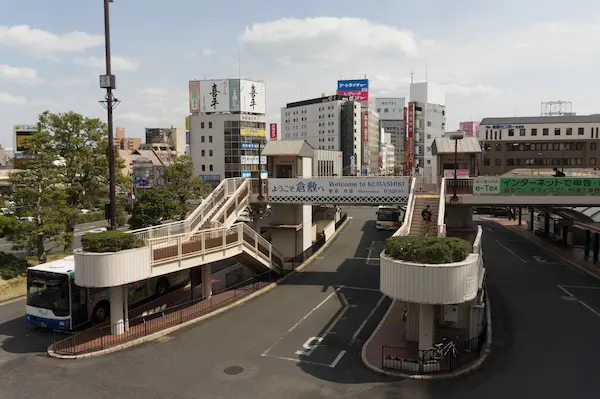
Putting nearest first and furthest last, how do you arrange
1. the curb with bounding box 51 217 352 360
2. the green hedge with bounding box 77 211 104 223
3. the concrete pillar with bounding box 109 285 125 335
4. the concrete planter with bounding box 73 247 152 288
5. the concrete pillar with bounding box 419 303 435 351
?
the concrete pillar with bounding box 419 303 435 351
the curb with bounding box 51 217 352 360
the concrete planter with bounding box 73 247 152 288
the concrete pillar with bounding box 109 285 125 335
the green hedge with bounding box 77 211 104 223

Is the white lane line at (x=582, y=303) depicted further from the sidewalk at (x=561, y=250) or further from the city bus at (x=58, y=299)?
the city bus at (x=58, y=299)

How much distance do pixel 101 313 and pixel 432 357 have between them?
15.1m

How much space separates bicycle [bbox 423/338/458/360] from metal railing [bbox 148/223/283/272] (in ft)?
38.8

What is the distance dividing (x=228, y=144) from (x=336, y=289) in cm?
7334

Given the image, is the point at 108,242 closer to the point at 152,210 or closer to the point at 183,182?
the point at 152,210

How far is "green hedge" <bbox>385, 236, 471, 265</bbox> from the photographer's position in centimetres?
1600

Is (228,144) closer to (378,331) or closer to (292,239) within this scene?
(292,239)

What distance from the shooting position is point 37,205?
97.4ft

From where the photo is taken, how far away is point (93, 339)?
64.9 feet

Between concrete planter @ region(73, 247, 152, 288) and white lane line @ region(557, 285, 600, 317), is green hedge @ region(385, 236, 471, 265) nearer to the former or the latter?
concrete planter @ region(73, 247, 152, 288)

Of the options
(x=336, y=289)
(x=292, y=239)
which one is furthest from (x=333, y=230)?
(x=336, y=289)

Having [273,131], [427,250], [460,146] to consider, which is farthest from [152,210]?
[273,131]

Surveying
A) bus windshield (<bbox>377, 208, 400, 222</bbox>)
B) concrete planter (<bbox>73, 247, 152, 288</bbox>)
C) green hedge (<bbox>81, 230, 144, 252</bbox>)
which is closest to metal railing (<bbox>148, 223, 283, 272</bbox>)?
green hedge (<bbox>81, 230, 144, 252</bbox>)

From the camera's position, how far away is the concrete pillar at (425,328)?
1708cm
